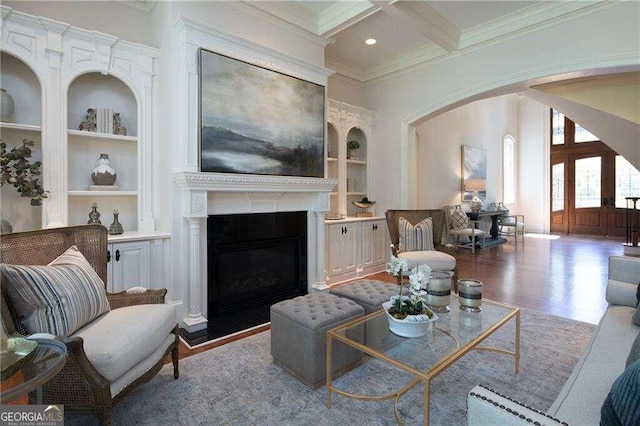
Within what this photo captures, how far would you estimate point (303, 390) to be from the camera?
211 cm

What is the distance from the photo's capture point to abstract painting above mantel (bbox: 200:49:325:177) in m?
3.13

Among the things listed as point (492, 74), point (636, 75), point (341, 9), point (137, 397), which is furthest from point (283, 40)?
point (636, 75)

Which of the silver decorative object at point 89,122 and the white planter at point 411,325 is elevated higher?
the silver decorative object at point 89,122

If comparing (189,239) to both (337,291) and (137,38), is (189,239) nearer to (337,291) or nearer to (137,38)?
(337,291)

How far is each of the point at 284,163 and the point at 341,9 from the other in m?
1.84

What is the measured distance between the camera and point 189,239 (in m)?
3.05

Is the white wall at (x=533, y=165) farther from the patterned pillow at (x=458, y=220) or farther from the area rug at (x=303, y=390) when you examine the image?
the area rug at (x=303, y=390)

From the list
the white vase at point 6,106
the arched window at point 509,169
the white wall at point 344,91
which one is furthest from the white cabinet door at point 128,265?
the arched window at point 509,169

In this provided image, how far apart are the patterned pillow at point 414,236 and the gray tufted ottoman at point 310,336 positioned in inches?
85.0

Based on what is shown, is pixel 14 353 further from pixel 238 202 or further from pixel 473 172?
pixel 473 172

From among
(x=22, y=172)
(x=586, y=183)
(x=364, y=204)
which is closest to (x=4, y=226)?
(x=22, y=172)

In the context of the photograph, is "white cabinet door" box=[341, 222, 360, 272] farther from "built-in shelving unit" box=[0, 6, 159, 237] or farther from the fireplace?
"built-in shelving unit" box=[0, 6, 159, 237]

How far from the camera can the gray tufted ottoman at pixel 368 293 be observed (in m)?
2.57

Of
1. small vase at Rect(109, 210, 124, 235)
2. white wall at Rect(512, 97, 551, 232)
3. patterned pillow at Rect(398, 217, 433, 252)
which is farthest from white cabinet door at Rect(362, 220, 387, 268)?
white wall at Rect(512, 97, 551, 232)
